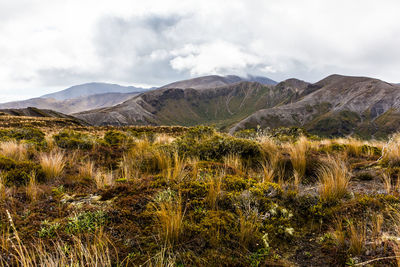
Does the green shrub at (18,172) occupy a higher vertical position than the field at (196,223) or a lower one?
higher

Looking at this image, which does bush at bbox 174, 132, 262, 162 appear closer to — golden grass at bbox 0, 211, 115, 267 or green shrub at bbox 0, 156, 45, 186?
green shrub at bbox 0, 156, 45, 186

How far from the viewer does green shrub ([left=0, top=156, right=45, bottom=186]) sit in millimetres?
4176

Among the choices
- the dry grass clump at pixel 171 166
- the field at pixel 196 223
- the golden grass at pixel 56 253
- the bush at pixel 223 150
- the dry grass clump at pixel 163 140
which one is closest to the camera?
the golden grass at pixel 56 253

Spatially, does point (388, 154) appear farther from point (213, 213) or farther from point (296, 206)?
point (213, 213)

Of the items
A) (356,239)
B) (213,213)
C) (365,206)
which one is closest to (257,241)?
(213,213)

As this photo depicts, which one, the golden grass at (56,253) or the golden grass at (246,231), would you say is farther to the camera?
the golden grass at (246,231)

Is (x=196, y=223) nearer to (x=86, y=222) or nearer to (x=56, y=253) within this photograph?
(x=86, y=222)

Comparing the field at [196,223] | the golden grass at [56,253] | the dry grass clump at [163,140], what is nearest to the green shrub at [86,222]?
the field at [196,223]

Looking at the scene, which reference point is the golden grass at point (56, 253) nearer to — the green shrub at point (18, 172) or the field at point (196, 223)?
the field at point (196, 223)

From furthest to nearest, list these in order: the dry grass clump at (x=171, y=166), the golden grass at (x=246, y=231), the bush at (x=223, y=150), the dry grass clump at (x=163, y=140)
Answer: the dry grass clump at (x=163, y=140) < the bush at (x=223, y=150) < the dry grass clump at (x=171, y=166) < the golden grass at (x=246, y=231)

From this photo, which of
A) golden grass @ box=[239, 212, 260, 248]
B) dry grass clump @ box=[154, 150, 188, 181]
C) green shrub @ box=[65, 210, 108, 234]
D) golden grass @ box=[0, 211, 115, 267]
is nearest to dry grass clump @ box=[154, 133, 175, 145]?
dry grass clump @ box=[154, 150, 188, 181]

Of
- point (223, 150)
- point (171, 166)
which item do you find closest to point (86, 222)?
point (171, 166)

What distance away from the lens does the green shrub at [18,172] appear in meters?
4.18

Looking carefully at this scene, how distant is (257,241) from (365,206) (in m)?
1.84
